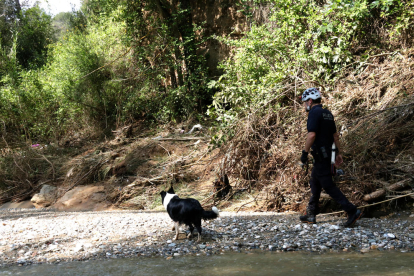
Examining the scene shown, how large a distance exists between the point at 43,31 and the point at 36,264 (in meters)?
21.9

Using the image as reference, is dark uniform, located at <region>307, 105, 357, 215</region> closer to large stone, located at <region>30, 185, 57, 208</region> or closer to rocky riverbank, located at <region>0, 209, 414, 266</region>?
rocky riverbank, located at <region>0, 209, 414, 266</region>

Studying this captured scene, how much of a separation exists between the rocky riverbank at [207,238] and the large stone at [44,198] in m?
3.68

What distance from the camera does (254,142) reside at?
720 centimetres

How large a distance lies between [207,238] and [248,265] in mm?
1107

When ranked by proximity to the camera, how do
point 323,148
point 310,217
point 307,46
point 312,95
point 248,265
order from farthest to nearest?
point 307,46 < point 310,217 < point 312,95 < point 323,148 < point 248,265

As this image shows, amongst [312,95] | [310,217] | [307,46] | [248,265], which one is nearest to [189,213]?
[248,265]

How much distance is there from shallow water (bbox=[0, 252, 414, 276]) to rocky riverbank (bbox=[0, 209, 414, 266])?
18 cm

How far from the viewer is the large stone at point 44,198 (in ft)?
31.5

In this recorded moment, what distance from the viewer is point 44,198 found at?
974 centimetres

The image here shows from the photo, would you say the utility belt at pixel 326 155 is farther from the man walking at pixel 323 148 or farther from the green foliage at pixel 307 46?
the green foliage at pixel 307 46

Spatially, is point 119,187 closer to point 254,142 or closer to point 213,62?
point 254,142

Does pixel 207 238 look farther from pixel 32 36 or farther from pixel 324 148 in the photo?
pixel 32 36

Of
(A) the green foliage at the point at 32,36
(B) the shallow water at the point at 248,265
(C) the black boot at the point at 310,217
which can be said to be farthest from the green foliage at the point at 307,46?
(A) the green foliage at the point at 32,36

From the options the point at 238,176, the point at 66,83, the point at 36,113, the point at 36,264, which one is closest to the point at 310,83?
the point at 238,176
